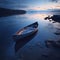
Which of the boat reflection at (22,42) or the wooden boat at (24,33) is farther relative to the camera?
the wooden boat at (24,33)

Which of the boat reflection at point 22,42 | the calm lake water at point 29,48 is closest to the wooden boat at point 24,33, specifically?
the boat reflection at point 22,42

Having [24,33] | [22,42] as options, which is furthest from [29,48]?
[24,33]

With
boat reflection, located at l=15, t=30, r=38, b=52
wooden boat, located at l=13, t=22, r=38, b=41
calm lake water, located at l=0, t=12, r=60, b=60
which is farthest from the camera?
wooden boat, located at l=13, t=22, r=38, b=41

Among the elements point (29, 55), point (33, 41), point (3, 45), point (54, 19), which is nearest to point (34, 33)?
point (33, 41)

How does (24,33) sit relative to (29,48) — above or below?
above

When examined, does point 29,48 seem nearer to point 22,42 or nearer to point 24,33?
point 22,42

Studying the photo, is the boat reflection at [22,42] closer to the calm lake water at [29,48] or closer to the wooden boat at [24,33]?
the calm lake water at [29,48]

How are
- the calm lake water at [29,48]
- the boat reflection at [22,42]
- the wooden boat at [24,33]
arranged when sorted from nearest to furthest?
the calm lake water at [29,48] < the boat reflection at [22,42] < the wooden boat at [24,33]

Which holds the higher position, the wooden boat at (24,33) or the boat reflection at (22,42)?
the wooden boat at (24,33)

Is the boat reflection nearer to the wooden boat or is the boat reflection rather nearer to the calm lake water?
the calm lake water

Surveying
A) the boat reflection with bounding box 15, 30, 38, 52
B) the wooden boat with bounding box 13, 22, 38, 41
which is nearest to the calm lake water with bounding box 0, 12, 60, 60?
the boat reflection with bounding box 15, 30, 38, 52

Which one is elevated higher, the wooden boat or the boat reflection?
the wooden boat

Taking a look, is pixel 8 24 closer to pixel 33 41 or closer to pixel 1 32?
pixel 1 32

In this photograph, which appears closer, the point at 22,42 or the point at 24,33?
the point at 22,42
